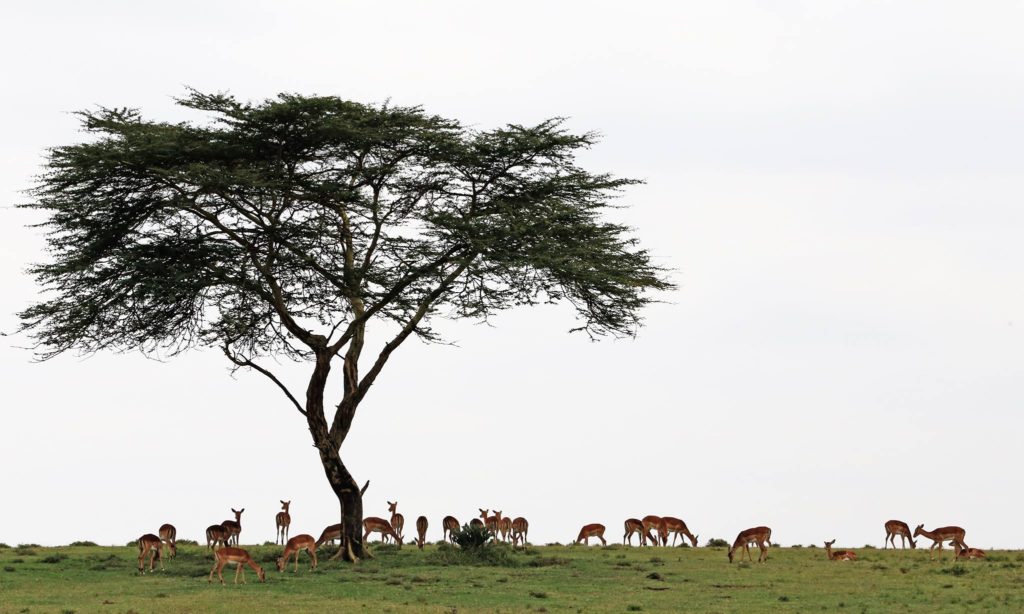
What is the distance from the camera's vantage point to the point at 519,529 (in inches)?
1419

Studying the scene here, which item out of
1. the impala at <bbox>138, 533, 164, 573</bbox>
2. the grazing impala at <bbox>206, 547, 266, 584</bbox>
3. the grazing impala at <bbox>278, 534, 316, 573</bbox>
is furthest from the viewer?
the impala at <bbox>138, 533, 164, 573</bbox>

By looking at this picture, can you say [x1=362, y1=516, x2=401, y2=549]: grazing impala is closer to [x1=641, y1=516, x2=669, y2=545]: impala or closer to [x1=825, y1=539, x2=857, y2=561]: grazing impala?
[x1=641, y1=516, x2=669, y2=545]: impala

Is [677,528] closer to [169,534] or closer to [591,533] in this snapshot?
[591,533]

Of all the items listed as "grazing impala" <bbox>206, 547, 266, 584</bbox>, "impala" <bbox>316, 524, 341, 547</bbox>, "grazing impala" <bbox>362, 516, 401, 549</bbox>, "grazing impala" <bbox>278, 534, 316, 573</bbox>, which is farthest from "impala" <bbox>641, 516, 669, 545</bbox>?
"grazing impala" <bbox>206, 547, 266, 584</bbox>

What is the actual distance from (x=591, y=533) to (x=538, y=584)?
8.69 m

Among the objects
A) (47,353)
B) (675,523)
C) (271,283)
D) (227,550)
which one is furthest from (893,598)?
(47,353)

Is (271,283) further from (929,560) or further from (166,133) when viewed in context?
(929,560)

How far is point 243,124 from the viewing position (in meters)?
32.7

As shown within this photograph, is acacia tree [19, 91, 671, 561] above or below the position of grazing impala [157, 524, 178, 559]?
above

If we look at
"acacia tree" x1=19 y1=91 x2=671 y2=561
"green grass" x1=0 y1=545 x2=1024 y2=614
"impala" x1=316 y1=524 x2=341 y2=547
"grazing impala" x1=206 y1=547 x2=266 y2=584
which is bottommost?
"green grass" x1=0 y1=545 x2=1024 y2=614

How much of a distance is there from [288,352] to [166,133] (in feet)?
24.2

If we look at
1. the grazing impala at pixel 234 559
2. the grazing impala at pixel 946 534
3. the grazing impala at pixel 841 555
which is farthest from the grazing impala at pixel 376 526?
the grazing impala at pixel 946 534

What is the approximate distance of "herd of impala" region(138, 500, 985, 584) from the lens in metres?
31.0

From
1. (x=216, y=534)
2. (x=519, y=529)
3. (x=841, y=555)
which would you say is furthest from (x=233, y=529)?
(x=841, y=555)
